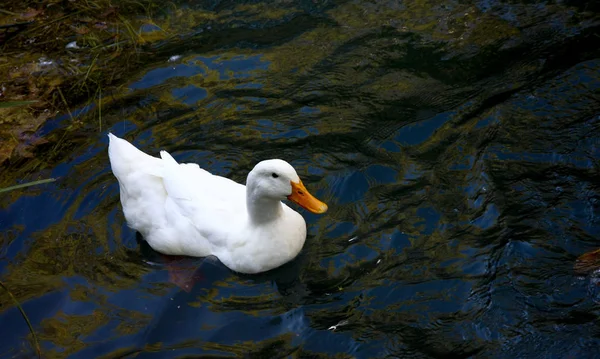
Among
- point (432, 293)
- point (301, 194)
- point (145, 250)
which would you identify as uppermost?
point (301, 194)

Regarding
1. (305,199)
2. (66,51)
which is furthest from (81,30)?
(305,199)

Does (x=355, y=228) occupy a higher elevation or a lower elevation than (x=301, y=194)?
lower

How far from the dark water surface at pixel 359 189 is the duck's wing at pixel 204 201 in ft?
1.01

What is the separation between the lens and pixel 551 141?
558 cm

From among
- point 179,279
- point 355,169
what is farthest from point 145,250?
point 355,169

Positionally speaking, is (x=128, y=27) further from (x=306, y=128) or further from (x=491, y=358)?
(x=491, y=358)

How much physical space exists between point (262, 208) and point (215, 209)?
481mm

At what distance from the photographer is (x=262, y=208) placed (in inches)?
195

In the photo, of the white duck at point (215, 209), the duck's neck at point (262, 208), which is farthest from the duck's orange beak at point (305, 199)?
the duck's neck at point (262, 208)

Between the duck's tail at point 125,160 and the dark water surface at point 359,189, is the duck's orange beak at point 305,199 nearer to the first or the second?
the dark water surface at point 359,189

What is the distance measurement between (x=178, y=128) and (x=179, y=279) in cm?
200

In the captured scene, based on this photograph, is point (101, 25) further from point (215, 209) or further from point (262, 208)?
point (262, 208)

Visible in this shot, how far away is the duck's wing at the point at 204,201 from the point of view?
5172mm

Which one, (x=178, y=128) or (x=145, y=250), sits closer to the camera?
(x=145, y=250)
